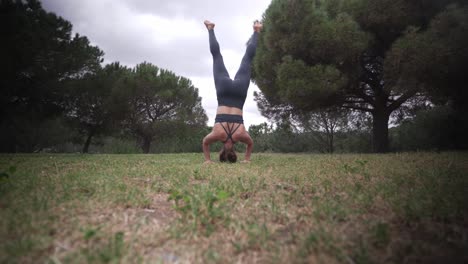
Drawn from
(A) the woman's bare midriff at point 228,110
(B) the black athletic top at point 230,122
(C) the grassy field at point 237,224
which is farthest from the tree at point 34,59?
(C) the grassy field at point 237,224

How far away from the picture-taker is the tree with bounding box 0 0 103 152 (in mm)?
8570

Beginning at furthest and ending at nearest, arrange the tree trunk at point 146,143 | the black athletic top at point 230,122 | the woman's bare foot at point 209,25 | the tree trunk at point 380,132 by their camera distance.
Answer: the tree trunk at point 146,143 → the tree trunk at point 380,132 → the woman's bare foot at point 209,25 → the black athletic top at point 230,122

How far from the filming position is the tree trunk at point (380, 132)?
410 inches

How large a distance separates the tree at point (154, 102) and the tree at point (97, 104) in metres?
1.71

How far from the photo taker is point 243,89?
5398mm

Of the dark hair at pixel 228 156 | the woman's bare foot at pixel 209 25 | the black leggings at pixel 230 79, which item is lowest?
the dark hair at pixel 228 156

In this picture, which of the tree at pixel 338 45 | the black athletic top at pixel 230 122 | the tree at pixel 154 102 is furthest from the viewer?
the tree at pixel 154 102

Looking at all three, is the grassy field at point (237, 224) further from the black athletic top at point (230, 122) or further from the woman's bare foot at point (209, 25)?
the woman's bare foot at point (209, 25)

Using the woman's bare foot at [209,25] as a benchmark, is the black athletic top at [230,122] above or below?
below

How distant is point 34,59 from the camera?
993cm

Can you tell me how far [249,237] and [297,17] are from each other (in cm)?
954

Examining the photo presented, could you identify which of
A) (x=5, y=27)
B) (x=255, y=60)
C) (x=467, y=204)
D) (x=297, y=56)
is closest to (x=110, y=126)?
(x=5, y=27)

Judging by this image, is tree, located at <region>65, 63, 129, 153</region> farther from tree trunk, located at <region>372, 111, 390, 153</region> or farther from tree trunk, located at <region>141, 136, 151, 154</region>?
tree trunk, located at <region>372, 111, 390, 153</region>

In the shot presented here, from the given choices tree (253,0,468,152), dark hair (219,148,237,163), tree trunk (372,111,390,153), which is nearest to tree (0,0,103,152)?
dark hair (219,148,237,163)
